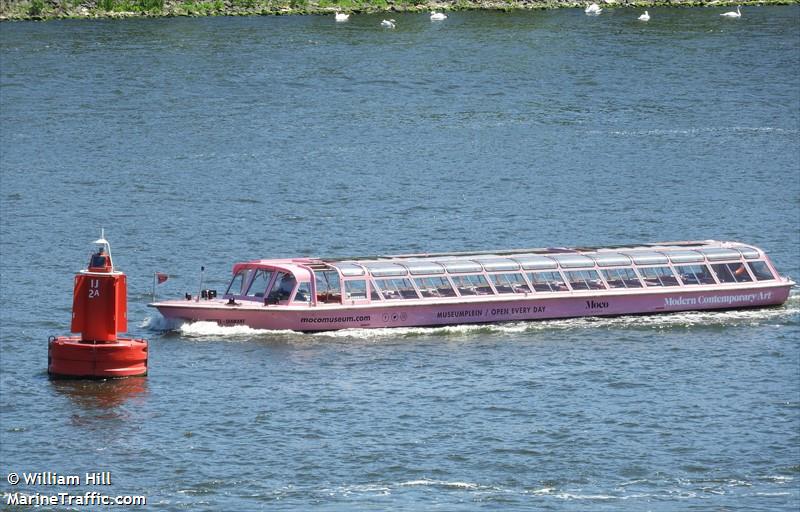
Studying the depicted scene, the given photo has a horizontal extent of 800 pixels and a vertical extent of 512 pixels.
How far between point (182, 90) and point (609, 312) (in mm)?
72329

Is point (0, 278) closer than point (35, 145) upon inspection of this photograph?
Yes

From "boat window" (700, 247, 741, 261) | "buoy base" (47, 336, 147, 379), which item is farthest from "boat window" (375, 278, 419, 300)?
"boat window" (700, 247, 741, 261)

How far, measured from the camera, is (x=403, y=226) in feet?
310

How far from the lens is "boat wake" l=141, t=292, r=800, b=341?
7031 cm

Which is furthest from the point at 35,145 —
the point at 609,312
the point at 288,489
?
the point at 288,489

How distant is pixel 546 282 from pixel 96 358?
21.3 meters

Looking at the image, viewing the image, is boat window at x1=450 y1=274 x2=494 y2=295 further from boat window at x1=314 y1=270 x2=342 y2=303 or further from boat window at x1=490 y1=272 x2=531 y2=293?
boat window at x1=314 y1=270 x2=342 y2=303

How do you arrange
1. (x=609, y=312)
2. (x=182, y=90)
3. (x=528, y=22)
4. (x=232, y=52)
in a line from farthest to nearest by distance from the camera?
(x=528, y=22) < (x=232, y=52) < (x=182, y=90) < (x=609, y=312)

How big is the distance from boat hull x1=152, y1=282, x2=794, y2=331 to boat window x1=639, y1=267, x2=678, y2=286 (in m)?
1.01

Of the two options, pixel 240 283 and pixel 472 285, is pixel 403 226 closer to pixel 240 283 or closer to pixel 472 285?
pixel 472 285

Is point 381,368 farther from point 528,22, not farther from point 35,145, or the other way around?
point 528,22

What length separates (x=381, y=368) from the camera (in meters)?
66.0

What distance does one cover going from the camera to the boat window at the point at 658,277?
253 feet

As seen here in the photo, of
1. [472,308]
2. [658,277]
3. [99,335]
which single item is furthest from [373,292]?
[99,335]
